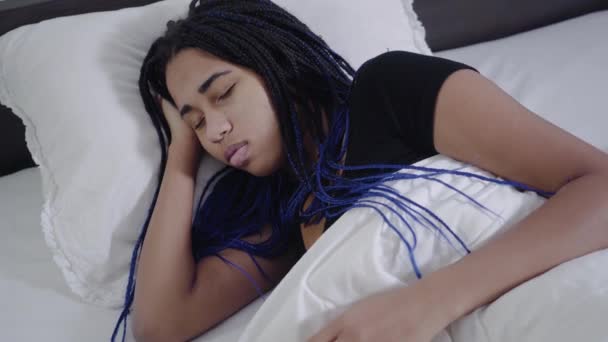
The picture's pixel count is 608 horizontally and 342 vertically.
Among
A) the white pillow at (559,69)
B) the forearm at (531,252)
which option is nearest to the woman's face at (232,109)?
the forearm at (531,252)

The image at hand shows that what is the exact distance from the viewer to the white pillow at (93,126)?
877 millimetres

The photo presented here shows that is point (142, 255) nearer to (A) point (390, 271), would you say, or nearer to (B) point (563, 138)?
(A) point (390, 271)

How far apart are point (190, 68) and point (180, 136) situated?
0.46 ft

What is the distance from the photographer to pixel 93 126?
896 mm

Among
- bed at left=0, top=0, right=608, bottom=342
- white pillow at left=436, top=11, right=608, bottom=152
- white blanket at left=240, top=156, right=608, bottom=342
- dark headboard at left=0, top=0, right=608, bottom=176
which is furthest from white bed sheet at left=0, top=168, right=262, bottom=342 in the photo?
white pillow at left=436, top=11, right=608, bottom=152

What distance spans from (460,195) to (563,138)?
0.43 ft

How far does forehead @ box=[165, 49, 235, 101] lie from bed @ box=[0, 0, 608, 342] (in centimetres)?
36

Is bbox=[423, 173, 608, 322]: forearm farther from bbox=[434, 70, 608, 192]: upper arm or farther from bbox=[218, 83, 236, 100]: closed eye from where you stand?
bbox=[218, 83, 236, 100]: closed eye

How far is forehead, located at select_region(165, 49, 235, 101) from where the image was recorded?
0.82 m

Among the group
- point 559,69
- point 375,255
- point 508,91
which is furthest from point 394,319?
point 559,69

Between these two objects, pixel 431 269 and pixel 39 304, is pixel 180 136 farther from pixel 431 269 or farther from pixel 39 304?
pixel 431 269

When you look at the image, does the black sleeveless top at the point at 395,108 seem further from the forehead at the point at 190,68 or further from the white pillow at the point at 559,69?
the white pillow at the point at 559,69

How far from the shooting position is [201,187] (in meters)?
0.96

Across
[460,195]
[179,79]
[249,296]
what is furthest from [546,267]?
[179,79]
